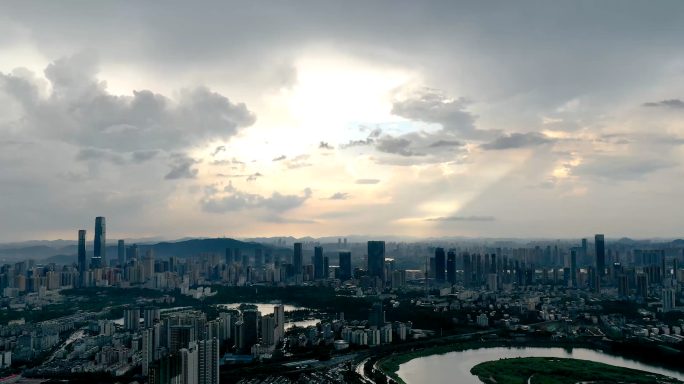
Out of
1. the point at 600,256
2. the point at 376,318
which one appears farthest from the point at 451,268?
the point at 376,318

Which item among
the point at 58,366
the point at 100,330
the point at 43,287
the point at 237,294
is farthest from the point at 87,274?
the point at 58,366

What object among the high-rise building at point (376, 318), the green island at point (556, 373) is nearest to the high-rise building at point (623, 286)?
the high-rise building at point (376, 318)

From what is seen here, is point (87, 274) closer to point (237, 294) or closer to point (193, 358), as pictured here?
point (237, 294)

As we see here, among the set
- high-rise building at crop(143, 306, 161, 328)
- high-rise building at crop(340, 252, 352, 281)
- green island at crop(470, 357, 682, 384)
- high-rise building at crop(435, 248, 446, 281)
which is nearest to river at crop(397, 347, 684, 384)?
green island at crop(470, 357, 682, 384)

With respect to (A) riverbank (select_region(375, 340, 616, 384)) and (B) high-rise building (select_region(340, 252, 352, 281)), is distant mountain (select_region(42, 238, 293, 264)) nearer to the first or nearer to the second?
(B) high-rise building (select_region(340, 252, 352, 281))

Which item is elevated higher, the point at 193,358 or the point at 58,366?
the point at 193,358
